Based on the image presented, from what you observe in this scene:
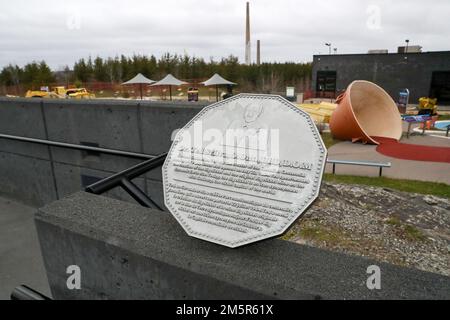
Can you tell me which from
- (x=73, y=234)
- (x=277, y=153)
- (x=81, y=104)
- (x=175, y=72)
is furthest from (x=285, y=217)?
(x=175, y=72)

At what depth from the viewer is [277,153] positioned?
84.3 inches

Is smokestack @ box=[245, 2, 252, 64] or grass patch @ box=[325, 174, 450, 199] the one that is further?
smokestack @ box=[245, 2, 252, 64]

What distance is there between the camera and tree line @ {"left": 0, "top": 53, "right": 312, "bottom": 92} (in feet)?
181

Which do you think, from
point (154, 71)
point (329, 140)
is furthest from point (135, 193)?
point (154, 71)

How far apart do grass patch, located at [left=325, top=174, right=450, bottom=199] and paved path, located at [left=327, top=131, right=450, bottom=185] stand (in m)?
0.66

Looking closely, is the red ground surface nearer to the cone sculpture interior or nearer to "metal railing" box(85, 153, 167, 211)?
the cone sculpture interior

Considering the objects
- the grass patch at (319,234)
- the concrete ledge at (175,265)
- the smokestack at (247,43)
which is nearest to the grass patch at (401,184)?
the grass patch at (319,234)

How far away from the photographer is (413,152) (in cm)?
1427

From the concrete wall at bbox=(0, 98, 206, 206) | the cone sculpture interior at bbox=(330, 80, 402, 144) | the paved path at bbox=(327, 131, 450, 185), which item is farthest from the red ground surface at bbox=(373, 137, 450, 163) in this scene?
the concrete wall at bbox=(0, 98, 206, 206)

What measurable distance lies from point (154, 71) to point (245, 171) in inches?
2592

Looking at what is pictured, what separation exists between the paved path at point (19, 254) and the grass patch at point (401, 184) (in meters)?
7.66
